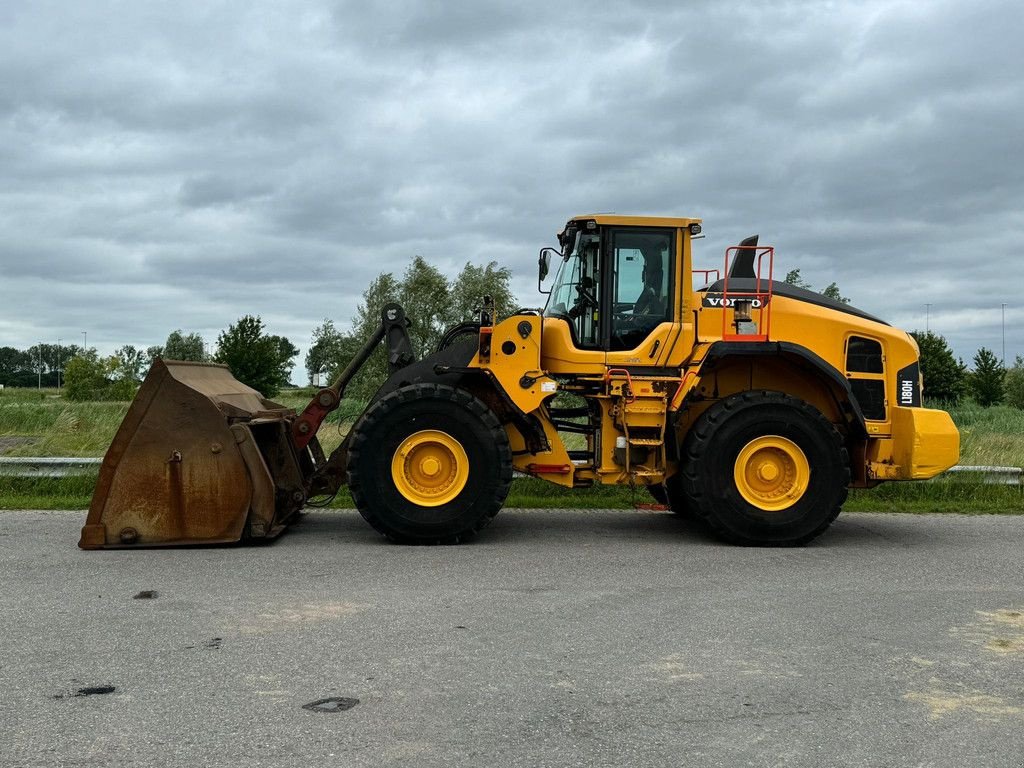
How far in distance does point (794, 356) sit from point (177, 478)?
5.50m

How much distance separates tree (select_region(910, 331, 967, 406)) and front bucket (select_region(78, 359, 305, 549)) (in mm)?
34555

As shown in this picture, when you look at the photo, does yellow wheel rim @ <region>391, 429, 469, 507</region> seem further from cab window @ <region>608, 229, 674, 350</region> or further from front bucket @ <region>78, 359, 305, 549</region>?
cab window @ <region>608, 229, 674, 350</region>

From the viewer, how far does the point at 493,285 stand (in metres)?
39.1

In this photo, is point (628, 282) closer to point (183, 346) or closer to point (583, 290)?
point (583, 290)

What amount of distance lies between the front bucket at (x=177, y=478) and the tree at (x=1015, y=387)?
48.2 metres

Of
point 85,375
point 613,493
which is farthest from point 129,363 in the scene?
point 613,493

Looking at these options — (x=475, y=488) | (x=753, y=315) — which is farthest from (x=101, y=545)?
(x=753, y=315)

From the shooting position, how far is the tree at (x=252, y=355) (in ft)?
117

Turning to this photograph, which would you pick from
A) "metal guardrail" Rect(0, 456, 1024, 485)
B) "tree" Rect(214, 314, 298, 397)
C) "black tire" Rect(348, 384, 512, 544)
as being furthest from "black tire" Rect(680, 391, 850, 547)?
"tree" Rect(214, 314, 298, 397)

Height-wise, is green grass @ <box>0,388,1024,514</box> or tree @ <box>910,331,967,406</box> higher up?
tree @ <box>910,331,967,406</box>

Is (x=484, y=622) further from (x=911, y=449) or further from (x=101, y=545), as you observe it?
(x=911, y=449)

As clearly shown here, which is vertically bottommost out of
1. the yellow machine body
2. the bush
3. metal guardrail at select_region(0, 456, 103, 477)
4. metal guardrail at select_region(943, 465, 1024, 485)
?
metal guardrail at select_region(943, 465, 1024, 485)

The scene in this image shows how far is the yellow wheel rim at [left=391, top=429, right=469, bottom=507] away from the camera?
8.55m

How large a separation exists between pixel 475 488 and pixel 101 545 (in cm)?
310
